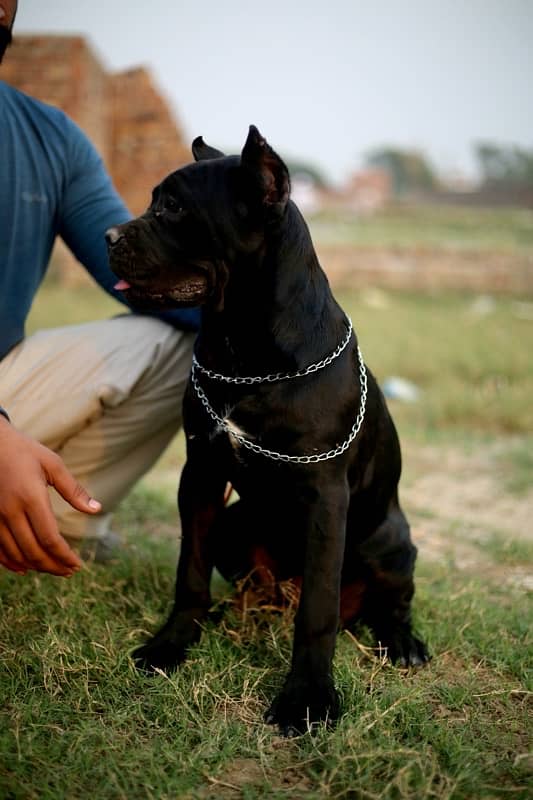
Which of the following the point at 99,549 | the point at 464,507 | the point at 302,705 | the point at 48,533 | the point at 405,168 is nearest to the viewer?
Answer: the point at 48,533

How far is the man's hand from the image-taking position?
5.84 feet

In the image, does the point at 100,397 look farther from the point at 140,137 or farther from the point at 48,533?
the point at 140,137

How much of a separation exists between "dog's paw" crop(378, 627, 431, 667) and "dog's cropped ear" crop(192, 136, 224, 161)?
5.03 ft

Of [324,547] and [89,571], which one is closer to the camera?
[324,547]

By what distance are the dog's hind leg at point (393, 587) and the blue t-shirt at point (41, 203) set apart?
3.58ft

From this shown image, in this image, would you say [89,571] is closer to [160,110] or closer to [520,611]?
[520,611]

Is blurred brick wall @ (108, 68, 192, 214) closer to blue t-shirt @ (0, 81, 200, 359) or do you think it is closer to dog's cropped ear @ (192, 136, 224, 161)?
blue t-shirt @ (0, 81, 200, 359)

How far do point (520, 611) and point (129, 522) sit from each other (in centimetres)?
178

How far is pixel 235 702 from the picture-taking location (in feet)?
6.59

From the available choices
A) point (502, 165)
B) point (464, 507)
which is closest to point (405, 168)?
point (502, 165)

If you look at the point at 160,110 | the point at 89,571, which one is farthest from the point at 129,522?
the point at 160,110

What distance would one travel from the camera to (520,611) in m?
2.77

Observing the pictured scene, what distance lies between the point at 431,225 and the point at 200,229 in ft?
70.2

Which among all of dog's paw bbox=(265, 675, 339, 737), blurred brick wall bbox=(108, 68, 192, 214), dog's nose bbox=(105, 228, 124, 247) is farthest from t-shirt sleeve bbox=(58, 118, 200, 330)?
blurred brick wall bbox=(108, 68, 192, 214)
